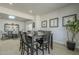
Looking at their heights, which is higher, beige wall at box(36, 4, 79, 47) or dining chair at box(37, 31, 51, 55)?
beige wall at box(36, 4, 79, 47)

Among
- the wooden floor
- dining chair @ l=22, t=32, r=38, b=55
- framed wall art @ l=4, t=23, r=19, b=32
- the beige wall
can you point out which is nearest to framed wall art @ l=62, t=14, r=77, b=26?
the beige wall

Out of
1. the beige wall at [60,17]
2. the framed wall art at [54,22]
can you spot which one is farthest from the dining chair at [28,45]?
the framed wall art at [54,22]

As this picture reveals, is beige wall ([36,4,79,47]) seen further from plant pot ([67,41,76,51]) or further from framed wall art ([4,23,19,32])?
framed wall art ([4,23,19,32])

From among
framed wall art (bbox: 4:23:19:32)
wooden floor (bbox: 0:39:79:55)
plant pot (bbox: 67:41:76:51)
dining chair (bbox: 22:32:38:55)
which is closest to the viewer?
dining chair (bbox: 22:32:38:55)

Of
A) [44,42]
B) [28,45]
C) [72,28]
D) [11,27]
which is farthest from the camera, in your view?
[72,28]

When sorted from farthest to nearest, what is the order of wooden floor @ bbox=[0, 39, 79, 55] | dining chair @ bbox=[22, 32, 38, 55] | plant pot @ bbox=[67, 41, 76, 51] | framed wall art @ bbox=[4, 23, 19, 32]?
plant pot @ bbox=[67, 41, 76, 51] < framed wall art @ bbox=[4, 23, 19, 32] < wooden floor @ bbox=[0, 39, 79, 55] < dining chair @ bbox=[22, 32, 38, 55]

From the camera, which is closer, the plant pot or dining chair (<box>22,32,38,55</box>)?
dining chair (<box>22,32,38,55</box>)

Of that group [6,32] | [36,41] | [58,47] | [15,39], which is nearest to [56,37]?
[58,47]

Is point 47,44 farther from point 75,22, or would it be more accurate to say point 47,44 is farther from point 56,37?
point 75,22

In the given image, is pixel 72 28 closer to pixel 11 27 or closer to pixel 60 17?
pixel 60 17

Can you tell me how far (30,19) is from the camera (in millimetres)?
3121

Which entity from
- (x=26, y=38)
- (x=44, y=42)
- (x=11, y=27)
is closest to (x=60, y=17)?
(x=44, y=42)

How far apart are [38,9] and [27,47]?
4.91ft
